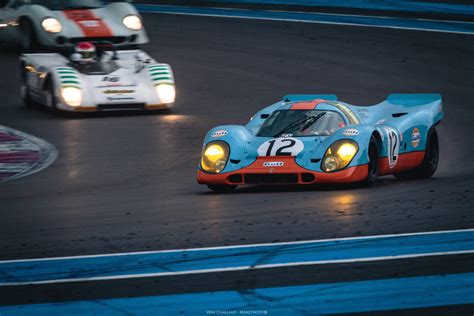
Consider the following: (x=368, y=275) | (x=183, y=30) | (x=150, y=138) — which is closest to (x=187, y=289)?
(x=368, y=275)

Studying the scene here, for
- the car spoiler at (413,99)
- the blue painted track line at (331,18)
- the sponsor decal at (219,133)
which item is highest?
the sponsor decal at (219,133)

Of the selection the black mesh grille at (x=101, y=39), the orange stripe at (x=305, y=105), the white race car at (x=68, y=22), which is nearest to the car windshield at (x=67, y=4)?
the white race car at (x=68, y=22)

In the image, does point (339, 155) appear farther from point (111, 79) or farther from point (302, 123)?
point (111, 79)

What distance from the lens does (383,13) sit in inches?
986

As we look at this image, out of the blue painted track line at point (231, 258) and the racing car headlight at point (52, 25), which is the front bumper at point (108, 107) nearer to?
the racing car headlight at point (52, 25)

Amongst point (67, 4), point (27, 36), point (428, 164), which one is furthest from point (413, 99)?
point (27, 36)

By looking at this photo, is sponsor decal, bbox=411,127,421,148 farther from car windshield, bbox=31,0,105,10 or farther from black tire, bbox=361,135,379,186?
car windshield, bbox=31,0,105,10

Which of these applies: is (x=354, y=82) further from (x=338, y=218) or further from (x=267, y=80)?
(x=338, y=218)

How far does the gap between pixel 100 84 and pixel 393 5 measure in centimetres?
1050

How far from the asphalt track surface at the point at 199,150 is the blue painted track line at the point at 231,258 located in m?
0.26

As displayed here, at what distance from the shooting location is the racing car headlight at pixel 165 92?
56.8 feet

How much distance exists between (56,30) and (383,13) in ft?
26.6

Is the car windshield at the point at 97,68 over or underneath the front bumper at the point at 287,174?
underneath

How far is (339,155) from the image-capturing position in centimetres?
1061
